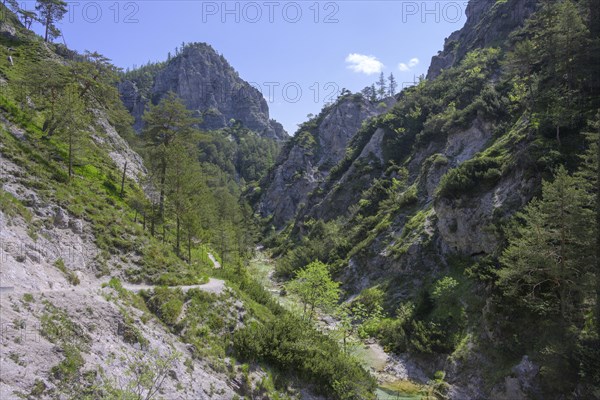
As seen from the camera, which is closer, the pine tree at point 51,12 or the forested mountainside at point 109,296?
the forested mountainside at point 109,296

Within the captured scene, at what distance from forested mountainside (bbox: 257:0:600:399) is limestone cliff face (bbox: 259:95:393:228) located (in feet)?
129

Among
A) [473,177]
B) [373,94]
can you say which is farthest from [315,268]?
[373,94]

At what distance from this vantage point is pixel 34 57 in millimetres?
50844

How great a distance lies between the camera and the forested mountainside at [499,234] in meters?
23.0

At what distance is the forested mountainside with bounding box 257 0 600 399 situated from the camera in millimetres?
22969

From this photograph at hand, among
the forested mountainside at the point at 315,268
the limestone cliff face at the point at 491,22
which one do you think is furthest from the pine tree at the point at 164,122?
the limestone cliff face at the point at 491,22

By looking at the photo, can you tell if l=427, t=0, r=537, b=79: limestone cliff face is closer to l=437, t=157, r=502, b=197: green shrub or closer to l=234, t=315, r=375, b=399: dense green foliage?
l=437, t=157, r=502, b=197: green shrub

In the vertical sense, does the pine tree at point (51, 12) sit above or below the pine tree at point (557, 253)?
above

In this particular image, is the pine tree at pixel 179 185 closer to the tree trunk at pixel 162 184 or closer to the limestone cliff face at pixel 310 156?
the tree trunk at pixel 162 184

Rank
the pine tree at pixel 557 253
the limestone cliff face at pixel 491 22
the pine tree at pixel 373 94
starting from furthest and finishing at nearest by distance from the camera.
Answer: the pine tree at pixel 373 94 < the limestone cliff face at pixel 491 22 < the pine tree at pixel 557 253

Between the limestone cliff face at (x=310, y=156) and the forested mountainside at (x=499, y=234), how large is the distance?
39.2 meters

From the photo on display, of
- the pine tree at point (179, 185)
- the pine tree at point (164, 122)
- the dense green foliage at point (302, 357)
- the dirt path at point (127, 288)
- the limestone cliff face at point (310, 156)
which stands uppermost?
the limestone cliff face at point (310, 156)

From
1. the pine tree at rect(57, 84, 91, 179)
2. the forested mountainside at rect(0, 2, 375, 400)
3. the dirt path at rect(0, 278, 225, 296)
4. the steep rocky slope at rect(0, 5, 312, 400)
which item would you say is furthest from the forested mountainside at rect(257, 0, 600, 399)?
the pine tree at rect(57, 84, 91, 179)

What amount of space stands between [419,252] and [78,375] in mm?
37349
